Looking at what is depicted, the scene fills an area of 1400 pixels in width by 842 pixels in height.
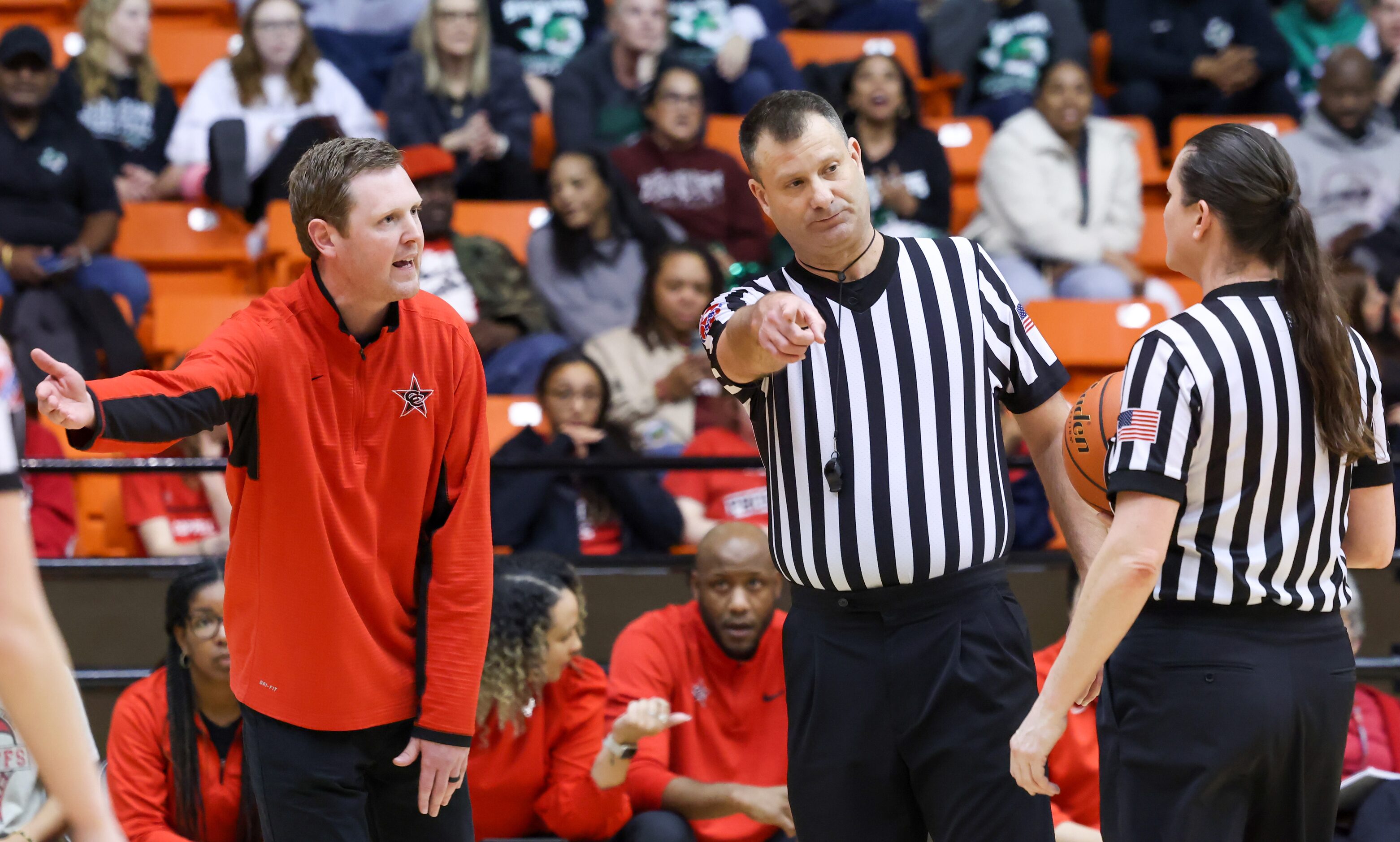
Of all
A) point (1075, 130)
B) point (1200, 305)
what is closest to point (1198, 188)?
point (1200, 305)

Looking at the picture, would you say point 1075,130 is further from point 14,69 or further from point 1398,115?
point 14,69

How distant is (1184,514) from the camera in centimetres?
223

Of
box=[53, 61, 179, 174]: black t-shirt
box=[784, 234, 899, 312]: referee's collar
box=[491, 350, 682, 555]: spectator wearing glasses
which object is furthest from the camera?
box=[53, 61, 179, 174]: black t-shirt

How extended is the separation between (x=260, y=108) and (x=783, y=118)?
4.75 m

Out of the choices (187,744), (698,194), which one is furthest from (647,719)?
(698,194)

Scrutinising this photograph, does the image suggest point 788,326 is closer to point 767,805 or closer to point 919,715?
point 919,715

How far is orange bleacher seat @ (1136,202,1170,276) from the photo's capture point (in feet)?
23.5

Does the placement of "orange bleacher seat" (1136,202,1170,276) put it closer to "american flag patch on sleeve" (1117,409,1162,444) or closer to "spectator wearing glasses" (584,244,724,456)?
"spectator wearing glasses" (584,244,724,456)

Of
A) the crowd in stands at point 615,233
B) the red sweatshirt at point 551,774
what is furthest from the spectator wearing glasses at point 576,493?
the red sweatshirt at point 551,774

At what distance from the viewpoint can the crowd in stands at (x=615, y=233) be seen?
3.73 m

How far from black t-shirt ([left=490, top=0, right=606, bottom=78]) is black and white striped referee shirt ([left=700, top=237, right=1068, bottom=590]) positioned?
5.23 m

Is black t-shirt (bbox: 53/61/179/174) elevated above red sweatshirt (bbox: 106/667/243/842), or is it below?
above

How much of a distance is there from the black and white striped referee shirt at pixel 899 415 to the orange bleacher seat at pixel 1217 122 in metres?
5.09

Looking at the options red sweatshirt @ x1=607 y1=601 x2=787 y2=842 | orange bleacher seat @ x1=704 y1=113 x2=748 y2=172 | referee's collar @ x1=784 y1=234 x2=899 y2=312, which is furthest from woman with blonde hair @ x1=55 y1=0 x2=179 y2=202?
referee's collar @ x1=784 y1=234 x2=899 y2=312
